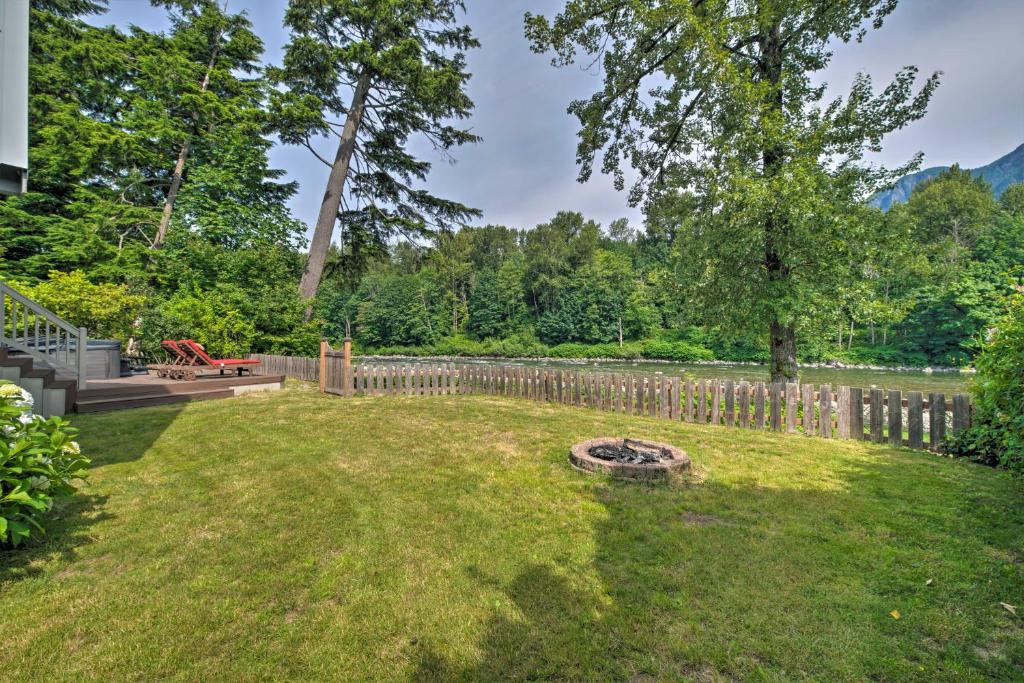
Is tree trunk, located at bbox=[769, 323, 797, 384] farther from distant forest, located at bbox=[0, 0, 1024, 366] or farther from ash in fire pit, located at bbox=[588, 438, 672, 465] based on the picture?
ash in fire pit, located at bbox=[588, 438, 672, 465]

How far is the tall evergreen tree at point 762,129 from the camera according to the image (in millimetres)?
8906

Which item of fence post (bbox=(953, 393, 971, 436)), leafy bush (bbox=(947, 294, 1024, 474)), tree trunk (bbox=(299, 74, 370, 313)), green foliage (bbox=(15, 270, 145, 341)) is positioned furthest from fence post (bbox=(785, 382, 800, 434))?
green foliage (bbox=(15, 270, 145, 341))

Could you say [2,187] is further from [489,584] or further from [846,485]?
[846,485]

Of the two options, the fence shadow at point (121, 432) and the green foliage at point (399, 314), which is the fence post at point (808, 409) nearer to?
the fence shadow at point (121, 432)

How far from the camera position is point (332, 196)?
1708cm

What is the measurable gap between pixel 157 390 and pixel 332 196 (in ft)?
34.9

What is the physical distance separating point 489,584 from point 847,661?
1.93 metres

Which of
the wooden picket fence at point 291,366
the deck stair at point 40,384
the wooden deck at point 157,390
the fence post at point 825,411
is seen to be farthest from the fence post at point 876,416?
the wooden deck at point 157,390

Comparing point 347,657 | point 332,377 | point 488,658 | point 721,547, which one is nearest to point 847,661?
point 721,547

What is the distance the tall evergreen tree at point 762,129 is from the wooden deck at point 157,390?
11680 mm

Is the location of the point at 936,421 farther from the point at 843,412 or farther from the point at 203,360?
the point at 203,360

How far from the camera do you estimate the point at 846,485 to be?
15.1 feet

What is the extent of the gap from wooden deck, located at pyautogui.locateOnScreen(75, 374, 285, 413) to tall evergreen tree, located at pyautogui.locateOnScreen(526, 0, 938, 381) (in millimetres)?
11680

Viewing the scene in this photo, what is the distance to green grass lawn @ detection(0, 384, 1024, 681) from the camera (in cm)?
208
